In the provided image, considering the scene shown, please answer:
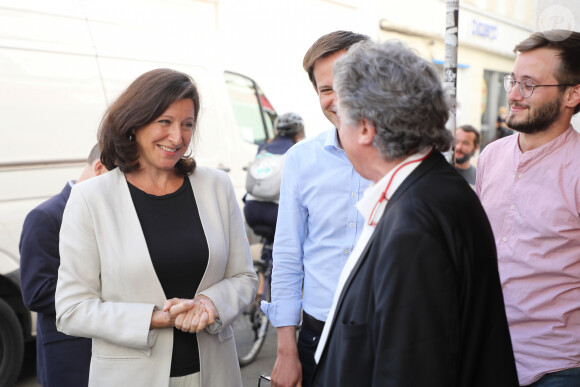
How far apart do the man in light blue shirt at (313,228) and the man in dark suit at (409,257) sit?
0.69 m

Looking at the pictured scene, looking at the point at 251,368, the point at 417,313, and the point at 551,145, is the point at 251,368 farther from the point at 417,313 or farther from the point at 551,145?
the point at 417,313

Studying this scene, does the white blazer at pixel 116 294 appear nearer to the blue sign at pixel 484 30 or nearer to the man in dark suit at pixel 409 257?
the man in dark suit at pixel 409 257

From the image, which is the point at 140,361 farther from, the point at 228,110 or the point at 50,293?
the point at 228,110

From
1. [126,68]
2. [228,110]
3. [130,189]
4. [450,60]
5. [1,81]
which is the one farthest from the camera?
[228,110]

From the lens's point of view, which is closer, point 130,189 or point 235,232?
point 130,189

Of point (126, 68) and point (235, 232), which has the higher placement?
point (126, 68)

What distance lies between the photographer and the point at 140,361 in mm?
2203

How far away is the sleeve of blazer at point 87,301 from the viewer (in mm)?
2135

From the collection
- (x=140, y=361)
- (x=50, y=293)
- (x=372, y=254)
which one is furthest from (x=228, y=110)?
(x=372, y=254)

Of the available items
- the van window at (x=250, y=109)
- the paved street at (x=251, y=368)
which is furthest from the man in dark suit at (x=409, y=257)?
the van window at (x=250, y=109)

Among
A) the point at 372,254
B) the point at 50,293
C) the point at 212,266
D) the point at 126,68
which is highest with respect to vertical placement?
the point at 126,68

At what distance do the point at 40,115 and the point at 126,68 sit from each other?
0.93m

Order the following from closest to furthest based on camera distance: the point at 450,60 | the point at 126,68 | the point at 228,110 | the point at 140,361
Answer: the point at 140,361 → the point at 450,60 → the point at 126,68 → the point at 228,110

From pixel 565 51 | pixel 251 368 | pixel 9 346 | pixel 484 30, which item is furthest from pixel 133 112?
pixel 484 30
